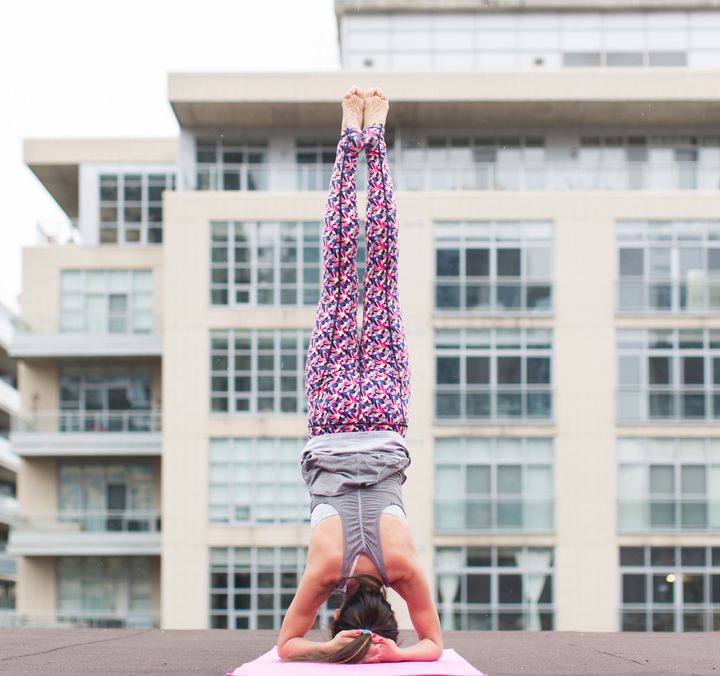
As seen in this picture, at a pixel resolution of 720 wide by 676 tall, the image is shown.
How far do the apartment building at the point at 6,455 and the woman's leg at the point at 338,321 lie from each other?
32.4m

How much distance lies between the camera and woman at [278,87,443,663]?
5.52m

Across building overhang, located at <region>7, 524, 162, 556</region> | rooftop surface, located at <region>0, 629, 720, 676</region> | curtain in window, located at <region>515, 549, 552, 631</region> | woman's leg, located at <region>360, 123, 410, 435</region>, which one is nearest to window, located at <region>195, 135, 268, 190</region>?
building overhang, located at <region>7, 524, 162, 556</region>

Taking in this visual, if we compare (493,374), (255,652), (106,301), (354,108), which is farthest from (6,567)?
(354,108)

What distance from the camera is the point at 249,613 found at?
85.7 feet

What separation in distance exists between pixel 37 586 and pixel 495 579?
11.2 metres

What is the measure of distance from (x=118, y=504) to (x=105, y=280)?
18.0 ft

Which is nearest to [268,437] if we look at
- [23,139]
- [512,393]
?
[512,393]

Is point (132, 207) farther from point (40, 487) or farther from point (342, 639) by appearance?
point (342, 639)

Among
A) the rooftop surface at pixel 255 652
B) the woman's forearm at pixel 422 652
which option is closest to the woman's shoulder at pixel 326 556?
the woman's forearm at pixel 422 652

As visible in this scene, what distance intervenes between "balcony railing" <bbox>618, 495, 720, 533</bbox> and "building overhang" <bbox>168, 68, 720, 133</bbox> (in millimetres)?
A: 8774

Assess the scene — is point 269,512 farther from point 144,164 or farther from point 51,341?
point 144,164

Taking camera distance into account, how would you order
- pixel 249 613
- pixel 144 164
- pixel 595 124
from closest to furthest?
pixel 249 613 < pixel 595 124 < pixel 144 164

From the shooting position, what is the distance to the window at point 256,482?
26.4 meters

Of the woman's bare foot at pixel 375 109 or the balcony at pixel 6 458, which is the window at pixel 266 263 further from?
the woman's bare foot at pixel 375 109
